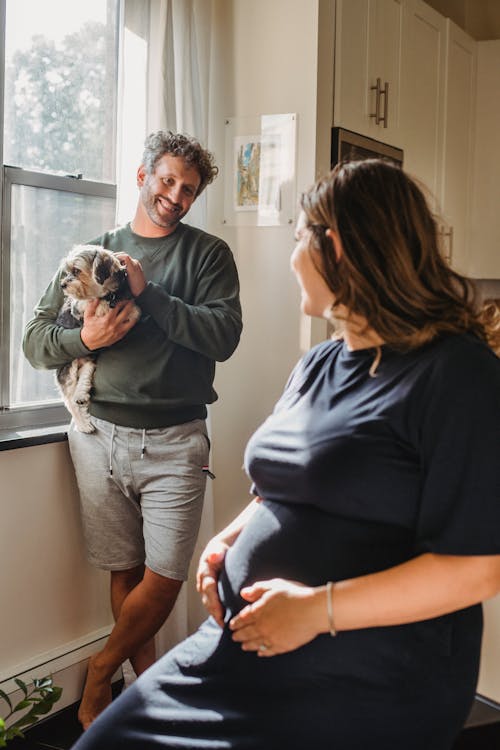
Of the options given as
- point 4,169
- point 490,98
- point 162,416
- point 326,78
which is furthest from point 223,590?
point 490,98

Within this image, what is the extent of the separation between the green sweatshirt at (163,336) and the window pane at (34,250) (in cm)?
16

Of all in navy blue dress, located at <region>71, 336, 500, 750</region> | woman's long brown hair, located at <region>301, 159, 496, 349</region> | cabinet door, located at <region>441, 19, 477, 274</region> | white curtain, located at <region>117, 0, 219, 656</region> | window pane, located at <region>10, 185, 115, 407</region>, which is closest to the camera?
navy blue dress, located at <region>71, 336, 500, 750</region>

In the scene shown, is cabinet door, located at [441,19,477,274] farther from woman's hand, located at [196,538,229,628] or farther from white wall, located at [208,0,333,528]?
woman's hand, located at [196,538,229,628]

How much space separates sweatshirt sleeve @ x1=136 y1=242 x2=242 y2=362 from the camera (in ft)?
6.56

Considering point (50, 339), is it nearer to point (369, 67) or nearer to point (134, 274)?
point (134, 274)

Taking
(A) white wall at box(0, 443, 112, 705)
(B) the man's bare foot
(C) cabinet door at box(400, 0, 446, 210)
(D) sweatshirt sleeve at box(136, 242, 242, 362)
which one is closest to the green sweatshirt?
(D) sweatshirt sleeve at box(136, 242, 242, 362)

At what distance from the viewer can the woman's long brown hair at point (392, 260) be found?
1111 mm

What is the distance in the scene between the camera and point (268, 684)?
110cm

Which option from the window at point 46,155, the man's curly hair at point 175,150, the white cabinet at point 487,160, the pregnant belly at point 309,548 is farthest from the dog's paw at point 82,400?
the white cabinet at point 487,160

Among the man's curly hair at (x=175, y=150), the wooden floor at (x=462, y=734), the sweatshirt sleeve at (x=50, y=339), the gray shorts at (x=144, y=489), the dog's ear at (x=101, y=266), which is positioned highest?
the man's curly hair at (x=175, y=150)

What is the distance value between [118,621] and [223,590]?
1.01 metres

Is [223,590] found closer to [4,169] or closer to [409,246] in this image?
[409,246]

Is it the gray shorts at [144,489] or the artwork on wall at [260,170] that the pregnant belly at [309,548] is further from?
the artwork on wall at [260,170]

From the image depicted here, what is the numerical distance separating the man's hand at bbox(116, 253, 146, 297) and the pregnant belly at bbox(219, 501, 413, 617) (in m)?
0.90
